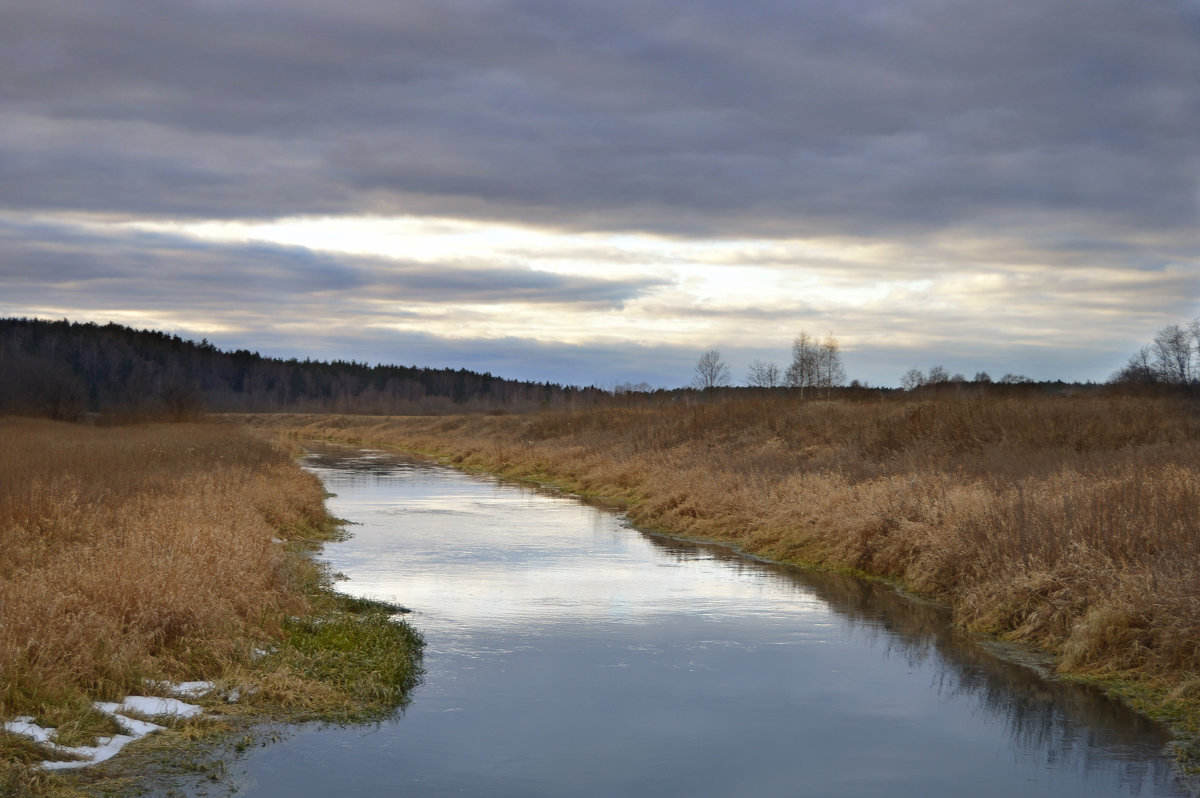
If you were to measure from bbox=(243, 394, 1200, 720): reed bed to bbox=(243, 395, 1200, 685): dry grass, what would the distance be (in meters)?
0.04

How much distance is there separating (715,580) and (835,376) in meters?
90.9

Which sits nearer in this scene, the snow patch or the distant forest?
the snow patch

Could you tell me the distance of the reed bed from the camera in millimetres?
12055

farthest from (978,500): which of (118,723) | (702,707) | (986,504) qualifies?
(118,723)

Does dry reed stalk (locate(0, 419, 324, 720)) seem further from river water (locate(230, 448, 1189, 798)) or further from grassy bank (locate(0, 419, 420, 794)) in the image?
river water (locate(230, 448, 1189, 798))

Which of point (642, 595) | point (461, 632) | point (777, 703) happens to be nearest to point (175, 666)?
point (461, 632)

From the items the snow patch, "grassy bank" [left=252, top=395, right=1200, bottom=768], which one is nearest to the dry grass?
"grassy bank" [left=252, top=395, right=1200, bottom=768]

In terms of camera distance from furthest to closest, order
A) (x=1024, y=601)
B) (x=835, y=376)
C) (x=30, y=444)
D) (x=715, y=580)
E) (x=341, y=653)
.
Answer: (x=835, y=376) < (x=30, y=444) < (x=715, y=580) < (x=1024, y=601) < (x=341, y=653)

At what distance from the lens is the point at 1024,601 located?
551 inches

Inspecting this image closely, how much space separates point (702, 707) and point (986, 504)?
8.26 meters

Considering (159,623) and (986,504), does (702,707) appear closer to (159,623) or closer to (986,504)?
(159,623)

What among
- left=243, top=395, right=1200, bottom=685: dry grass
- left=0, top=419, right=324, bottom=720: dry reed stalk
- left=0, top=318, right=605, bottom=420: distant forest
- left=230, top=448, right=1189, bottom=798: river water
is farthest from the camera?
left=0, top=318, right=605, bottom=420: distant forest

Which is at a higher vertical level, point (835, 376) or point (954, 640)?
point (835, 376)

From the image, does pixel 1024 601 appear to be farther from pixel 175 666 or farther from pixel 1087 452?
pixel 1087 452
